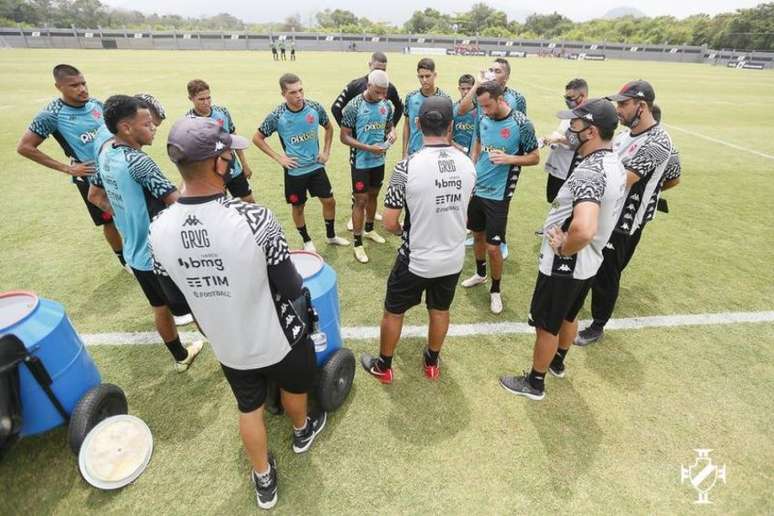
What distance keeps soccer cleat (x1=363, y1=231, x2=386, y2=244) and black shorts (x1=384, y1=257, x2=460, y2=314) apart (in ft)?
9.74

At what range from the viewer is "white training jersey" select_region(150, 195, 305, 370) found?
1869 millimetres

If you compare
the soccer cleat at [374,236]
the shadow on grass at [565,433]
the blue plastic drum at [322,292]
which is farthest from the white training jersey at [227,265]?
the soccer cleat at [374,236]

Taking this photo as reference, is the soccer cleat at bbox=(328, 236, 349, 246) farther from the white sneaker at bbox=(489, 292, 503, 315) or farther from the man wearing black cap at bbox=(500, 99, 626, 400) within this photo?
the man wearing black cap at bbox=(500, 99, 626, 400)

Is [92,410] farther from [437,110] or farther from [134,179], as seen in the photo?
[437,110]

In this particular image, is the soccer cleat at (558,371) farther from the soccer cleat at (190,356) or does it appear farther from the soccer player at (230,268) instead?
the soccer cleat at (190,356)

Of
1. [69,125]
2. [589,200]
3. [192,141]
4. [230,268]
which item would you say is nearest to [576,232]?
[589,200]

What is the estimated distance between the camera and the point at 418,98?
20.2ft

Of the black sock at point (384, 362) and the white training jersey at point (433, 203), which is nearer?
the white training jersey at point (433, 203)

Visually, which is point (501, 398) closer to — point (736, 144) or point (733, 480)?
point (733, 480)

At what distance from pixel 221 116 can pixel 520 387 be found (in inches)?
198

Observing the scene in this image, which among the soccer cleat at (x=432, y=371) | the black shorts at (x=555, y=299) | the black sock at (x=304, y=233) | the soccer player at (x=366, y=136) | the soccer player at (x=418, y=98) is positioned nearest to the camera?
the black shorts at (x=555, y=299)

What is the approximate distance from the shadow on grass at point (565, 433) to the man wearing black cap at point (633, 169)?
850 mm

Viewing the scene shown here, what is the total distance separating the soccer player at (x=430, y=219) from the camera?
9.23ft

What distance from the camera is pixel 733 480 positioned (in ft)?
9.60
